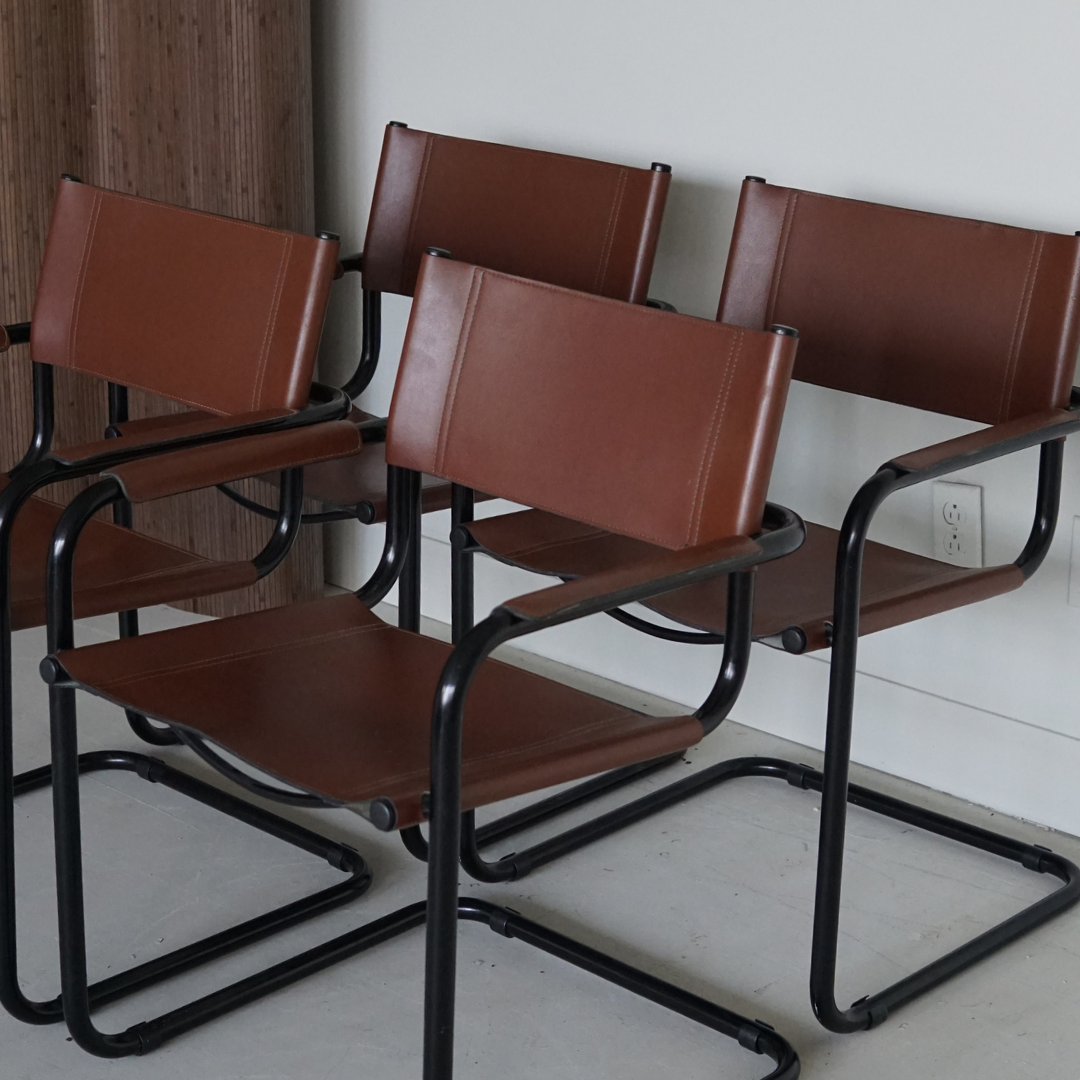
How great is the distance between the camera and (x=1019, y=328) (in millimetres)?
1964

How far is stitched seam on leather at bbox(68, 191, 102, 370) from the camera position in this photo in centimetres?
224

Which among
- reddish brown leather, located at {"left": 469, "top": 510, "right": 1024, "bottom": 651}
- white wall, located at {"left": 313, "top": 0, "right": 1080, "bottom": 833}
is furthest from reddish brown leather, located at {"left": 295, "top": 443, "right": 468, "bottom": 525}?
white wall, located at {"left": 313, "top": 0, "right": 1080, "bottom": 833}

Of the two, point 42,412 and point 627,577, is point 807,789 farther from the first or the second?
point 42,412

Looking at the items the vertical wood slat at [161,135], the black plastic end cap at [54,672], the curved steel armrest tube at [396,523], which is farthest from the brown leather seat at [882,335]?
the vertical wood slat at [161,135]

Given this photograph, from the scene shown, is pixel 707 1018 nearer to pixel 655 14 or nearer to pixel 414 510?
pixel 414 510

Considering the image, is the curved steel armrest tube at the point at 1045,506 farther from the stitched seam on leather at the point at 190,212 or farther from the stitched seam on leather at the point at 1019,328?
the stitched seam on leather at the point at 190,212

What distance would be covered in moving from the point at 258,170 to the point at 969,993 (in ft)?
5.71

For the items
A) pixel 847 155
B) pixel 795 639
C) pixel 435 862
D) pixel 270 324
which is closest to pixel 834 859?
pixel 795 639

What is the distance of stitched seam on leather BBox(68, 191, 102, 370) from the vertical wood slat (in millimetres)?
593

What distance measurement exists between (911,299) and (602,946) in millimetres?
882

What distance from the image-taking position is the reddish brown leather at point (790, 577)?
182 centimetres

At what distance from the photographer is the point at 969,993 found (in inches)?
75.8

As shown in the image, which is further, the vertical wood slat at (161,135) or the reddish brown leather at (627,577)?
the vertical wood slat at (161,135)

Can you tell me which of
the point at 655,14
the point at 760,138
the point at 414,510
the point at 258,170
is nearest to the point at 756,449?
the point at 414,510
